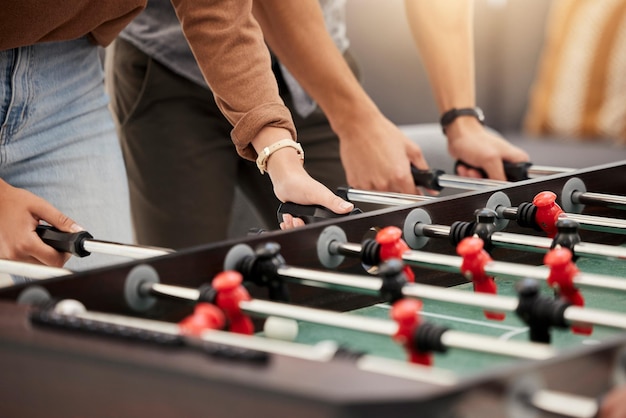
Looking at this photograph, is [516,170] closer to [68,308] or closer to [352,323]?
[352,323]

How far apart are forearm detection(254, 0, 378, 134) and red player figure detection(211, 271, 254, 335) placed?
88 centimetres

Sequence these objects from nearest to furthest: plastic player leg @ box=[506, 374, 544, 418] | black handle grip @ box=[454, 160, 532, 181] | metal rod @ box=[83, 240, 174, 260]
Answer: plastic player leg @ box=[506, 374, 544, 418]
metal rod @ box=[83, 240, 174, 260]
black handle grip @ box=[454, 160, 532, 181]

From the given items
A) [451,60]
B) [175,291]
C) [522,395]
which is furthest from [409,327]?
[451,60]

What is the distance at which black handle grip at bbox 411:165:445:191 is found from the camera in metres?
1.75

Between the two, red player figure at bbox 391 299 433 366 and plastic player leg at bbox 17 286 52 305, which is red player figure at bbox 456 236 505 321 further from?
plastic player leg at bbox 17 286 52 305

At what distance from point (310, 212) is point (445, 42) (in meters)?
0.82

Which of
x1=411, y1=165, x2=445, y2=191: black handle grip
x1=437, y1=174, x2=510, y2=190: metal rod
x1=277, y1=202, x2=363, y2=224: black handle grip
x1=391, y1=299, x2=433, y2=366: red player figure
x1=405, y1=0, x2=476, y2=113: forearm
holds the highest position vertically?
x1=405, y1=0, x2=476, y2=113: forearm

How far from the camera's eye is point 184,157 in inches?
80.3

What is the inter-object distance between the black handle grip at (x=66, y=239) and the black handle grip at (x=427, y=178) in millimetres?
705

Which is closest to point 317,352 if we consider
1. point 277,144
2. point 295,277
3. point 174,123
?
point 295,277

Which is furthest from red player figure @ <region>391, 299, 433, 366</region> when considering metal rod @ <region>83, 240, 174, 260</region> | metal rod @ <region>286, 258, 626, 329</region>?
metal rod @ <region>83, 240, 174, 260</region>

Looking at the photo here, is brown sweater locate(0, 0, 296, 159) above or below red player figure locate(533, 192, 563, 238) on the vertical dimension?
above

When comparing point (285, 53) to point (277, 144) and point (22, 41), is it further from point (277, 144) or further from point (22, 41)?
point (22, 41)

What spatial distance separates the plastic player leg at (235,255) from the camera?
1.11 meters
